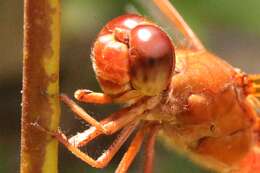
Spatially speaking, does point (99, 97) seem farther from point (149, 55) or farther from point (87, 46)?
point (87, 46)

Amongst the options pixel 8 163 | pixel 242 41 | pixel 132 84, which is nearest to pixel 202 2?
pixel 242 41

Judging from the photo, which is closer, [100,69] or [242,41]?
[100,69]

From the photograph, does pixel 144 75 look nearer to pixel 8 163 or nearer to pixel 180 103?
pixel 180 103

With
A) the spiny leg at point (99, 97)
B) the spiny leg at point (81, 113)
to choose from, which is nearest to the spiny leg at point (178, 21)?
the spiny leg at point (99, 97)

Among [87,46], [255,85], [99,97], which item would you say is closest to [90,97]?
[99,97]

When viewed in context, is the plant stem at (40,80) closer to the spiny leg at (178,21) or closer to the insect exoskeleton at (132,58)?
the insect exoskeleton at (132,58)
